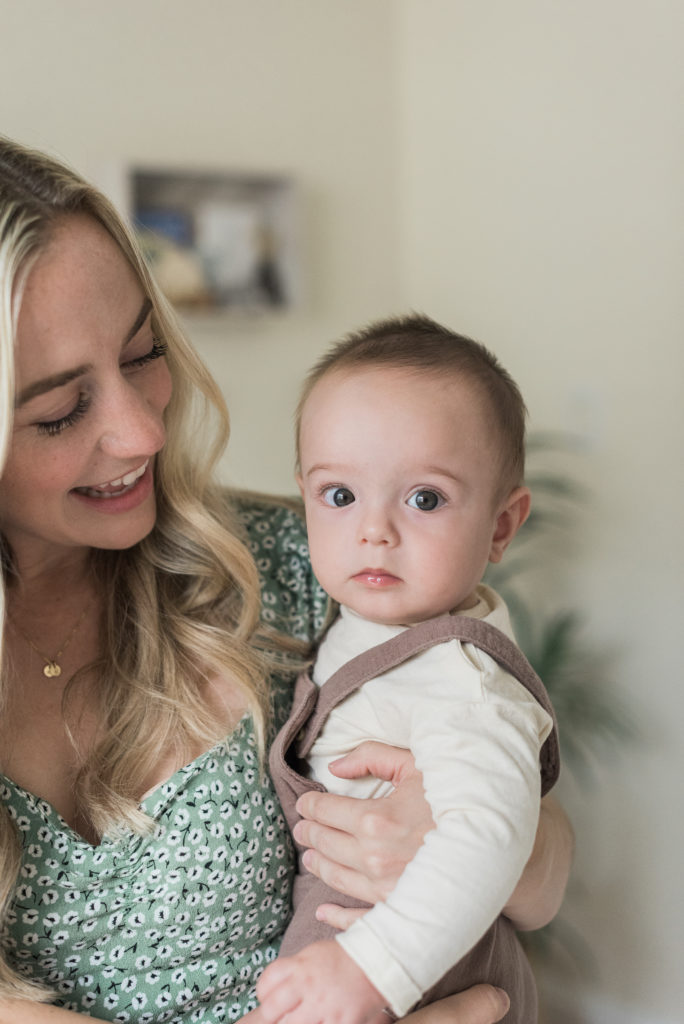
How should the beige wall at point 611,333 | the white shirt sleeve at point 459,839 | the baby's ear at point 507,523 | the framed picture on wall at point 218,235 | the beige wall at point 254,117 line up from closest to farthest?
1. the white shirt sleeve at point 459,839
2. the baby's ear at point 507,523
3. the beige wall at point 611,333
4. the beige wall at point 254,117
5. the framed picture on wall at point 218,235

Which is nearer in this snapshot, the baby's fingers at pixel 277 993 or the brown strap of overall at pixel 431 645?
the baby's fingers at pixel 277 993

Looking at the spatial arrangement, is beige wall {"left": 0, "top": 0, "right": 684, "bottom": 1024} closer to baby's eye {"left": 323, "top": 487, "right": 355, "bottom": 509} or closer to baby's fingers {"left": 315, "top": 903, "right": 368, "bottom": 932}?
baby's eye {"left": 323, "top": 487, "right": 355, "bottom": 509}

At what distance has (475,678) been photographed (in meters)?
1.05

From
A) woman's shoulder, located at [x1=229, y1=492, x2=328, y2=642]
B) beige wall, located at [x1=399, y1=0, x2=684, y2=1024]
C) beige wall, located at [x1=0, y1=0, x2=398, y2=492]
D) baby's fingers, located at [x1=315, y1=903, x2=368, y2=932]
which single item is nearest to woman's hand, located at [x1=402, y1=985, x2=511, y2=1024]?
baby's fingers, located at [x1=315, y1=903, x2=368, y2=932]

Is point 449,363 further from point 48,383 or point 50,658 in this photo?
point 50,658

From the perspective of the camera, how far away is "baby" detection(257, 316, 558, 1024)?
2.99 ft

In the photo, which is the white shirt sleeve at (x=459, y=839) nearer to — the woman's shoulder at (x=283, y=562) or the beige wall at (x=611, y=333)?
the woman's shoulder at (x=283, y=562)

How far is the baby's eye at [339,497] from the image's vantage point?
3.90 feet

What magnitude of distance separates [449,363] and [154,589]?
56cm

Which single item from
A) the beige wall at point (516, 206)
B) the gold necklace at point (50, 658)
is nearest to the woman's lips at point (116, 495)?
the gold necklace at point (50, 658)

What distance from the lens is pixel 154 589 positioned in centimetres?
144

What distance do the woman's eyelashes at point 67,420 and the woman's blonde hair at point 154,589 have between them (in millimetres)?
61

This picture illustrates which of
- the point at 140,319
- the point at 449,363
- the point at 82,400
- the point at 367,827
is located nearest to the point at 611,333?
the point at 449,363

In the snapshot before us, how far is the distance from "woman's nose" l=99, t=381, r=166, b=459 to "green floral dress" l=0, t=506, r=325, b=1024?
39cm
